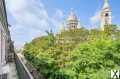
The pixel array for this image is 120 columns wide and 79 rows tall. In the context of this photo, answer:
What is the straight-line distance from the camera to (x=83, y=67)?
23.8 meters

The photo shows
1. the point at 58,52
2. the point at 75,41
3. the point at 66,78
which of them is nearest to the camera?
the point at 66,78

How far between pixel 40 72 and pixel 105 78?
13.1 m

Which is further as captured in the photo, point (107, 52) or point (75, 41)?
point (75, 41)

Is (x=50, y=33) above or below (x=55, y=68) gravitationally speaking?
above

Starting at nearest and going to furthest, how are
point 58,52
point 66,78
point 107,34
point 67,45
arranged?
point 66,78, point 107,34, point 58,52, point 67,45

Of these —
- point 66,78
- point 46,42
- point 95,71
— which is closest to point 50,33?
point 46,42

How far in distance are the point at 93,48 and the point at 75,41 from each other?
20257 millimetres

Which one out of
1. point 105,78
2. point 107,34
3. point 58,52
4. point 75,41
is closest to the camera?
point 105,78

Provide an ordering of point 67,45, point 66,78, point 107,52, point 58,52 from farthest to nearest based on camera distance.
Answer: point 67,45 → point 58,52 → point 66,78 → point 107,52

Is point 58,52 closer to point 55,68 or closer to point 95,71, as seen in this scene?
point 55,68

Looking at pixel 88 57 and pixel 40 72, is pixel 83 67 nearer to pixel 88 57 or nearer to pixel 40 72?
pixel 88 57

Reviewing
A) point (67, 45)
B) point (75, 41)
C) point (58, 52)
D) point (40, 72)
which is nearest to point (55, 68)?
point (40, 72)

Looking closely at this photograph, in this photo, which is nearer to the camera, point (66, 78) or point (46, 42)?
point (66, 78)

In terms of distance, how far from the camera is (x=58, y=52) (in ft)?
127
